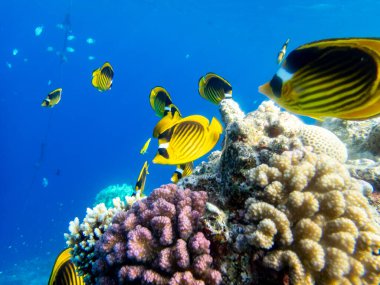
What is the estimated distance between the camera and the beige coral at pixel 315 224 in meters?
1.86

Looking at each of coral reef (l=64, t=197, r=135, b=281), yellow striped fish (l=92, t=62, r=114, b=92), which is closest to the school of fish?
coral reef (l=64, t=197, r=135, b=281)

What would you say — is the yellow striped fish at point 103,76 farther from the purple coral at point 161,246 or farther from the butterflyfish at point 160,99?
the purple coral at point 161,246

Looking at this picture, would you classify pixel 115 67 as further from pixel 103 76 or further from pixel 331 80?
pixel 331 80

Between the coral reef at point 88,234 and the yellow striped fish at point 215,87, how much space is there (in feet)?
7.68

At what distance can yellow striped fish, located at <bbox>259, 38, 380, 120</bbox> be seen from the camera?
1353mm

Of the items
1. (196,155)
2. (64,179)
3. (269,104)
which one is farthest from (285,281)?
(64,179)

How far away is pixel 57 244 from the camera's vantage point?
26875 millimetres

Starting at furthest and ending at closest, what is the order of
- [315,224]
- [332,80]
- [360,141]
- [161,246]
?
1. [360,141]
2. [161,246]
3. [315,224]
4. [332,80]

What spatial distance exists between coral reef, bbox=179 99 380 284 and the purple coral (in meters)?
0.15

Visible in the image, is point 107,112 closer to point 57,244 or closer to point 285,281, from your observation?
point 57,244

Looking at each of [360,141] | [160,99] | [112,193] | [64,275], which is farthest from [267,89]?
[112,193]

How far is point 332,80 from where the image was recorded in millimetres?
1429

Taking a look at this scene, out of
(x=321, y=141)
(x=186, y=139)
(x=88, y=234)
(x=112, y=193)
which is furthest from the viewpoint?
(x=112, y=193)

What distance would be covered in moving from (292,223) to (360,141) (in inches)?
114
